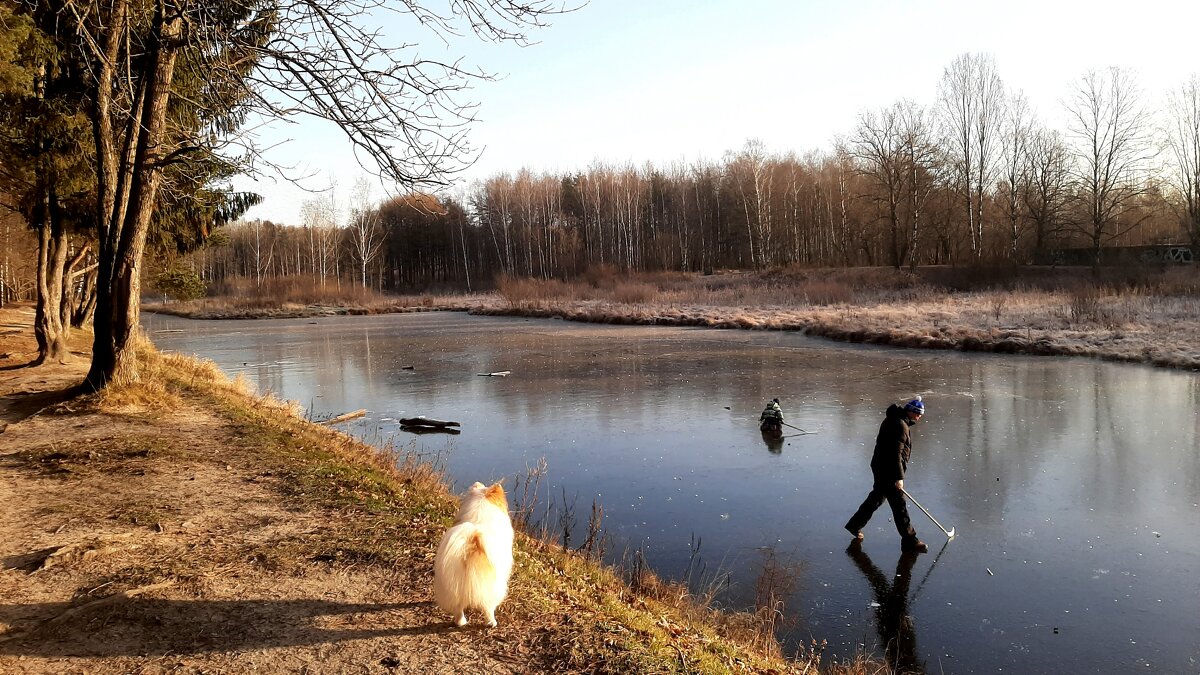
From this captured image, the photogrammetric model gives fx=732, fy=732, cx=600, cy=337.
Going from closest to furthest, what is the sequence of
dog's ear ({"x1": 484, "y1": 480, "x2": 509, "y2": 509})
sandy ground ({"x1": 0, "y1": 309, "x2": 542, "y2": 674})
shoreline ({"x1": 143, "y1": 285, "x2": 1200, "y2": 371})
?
sandy ground ({"x1": 0, "y1": 309, "x2": 542, "y2": 674}), dog's ear ({"x1": 484, "y1": 480, "x2": 509, "y2": 509}), shoreline ({"x1": 143, "y1": 285, "x2": 1200, "y2": 371})

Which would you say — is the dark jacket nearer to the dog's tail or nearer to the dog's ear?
the dog's ear

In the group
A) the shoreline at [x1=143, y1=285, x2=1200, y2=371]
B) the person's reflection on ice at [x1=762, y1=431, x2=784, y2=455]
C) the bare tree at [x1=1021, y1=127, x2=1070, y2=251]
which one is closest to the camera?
the person's reflection on ice at [x1=762, y1=431, x2=784, y2=455]

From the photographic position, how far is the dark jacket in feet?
22.2

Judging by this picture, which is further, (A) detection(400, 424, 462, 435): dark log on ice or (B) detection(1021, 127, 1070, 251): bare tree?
(B) detection(1021, 127, 1070, 251): bare tree

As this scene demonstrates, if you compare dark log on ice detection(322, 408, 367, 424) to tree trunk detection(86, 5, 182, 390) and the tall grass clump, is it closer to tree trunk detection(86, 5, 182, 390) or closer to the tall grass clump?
tree trunk detection(86, 5, 182, 390)

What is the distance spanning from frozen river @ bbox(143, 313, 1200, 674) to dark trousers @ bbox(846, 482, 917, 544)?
169mm

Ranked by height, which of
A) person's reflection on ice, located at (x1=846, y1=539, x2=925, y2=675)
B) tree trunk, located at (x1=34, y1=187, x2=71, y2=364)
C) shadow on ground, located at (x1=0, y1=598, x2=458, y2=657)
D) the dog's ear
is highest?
→ tree trunk, located at (x1=34, y1=187, x2=71, y2=364)

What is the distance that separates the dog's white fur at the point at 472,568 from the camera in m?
3.50

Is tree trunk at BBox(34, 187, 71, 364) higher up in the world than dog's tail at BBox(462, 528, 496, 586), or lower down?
higher up

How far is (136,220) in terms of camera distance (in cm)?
847

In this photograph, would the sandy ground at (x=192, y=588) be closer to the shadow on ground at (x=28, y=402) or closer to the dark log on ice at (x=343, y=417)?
the shadow on ground at (x=28, y=402)

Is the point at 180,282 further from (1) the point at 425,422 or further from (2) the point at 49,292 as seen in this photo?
(1) the point at 425,422

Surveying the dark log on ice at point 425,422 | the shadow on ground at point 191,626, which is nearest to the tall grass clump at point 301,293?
the dark log on ice at point 425,422

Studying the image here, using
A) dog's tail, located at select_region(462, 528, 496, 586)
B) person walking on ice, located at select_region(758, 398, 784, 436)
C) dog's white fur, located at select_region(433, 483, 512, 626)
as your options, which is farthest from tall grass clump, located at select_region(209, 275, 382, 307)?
dog's tail, located at select_region(462, 528, 496, 586)
